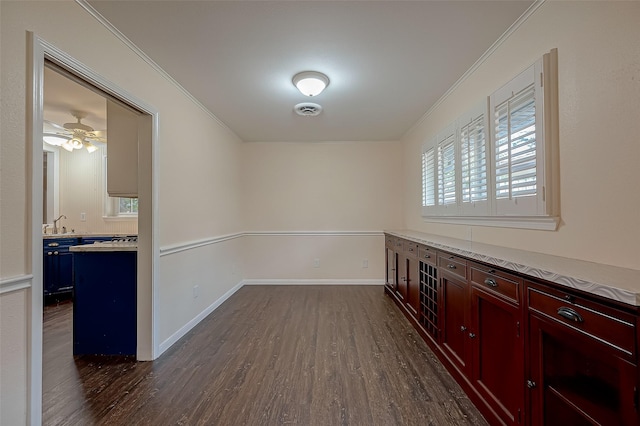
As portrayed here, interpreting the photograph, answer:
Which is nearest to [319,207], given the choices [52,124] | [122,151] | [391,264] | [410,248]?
[391,264]

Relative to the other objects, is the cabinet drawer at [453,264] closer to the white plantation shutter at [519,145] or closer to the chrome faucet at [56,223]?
the white plantation shutter at [519,145]

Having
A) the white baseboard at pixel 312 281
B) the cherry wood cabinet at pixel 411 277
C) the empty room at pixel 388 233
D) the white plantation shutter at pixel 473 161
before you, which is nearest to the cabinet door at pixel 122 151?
the empty room at pixel 388 233

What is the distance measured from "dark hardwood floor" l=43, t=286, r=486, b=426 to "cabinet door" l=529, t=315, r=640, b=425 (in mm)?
582

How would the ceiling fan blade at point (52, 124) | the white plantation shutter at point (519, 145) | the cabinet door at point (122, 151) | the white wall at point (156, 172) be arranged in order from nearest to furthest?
the white wall at point (156, 172), the white plantation shutter at point (519, 145), the cabinet door at point (122, 151), the ceiling fan blade at point (52, 124)

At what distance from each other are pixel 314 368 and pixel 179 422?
3.18 ft

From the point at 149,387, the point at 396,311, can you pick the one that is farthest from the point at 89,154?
the point at 396,311

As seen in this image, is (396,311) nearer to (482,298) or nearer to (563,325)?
(482,298)

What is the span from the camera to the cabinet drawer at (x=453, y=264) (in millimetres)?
1874

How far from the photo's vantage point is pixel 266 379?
80.9 inches

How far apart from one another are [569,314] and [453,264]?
99 centimetres

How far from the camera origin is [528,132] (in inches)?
66.8

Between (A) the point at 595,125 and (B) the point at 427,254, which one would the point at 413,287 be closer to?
(B) the point at 427,254

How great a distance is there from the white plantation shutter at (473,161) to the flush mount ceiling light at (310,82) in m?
1.38

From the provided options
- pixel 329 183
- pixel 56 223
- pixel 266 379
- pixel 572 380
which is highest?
pixel 329 183
